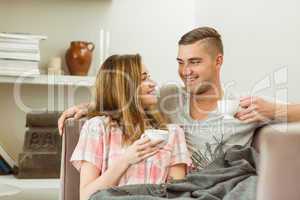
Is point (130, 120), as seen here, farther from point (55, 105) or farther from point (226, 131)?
point (55, 105)

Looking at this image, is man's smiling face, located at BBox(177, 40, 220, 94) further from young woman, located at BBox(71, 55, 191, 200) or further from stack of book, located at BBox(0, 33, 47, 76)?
stack of book, located at BBox(0, 33, 47, 76)

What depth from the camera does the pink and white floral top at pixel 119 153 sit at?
1.52m

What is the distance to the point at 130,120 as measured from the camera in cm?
163

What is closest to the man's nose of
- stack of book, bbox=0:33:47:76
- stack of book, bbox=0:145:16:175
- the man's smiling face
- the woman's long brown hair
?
the man's smiling face

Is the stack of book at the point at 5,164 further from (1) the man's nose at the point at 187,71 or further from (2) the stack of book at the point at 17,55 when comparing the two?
(1) the man's nose at the point at 187,71

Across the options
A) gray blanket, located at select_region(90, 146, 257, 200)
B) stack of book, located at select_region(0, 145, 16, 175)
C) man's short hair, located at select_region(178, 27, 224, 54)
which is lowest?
stack of book, located at select_region(0, 145, 16, 175)

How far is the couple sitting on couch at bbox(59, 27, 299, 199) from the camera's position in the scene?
4.91ft

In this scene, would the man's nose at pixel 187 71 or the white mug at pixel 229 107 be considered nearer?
the white mug at pixel 229 107

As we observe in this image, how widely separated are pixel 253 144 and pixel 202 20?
1144 mm

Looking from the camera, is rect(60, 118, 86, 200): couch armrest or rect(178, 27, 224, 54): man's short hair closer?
rect(60, 118, 86, 200): couch armrest

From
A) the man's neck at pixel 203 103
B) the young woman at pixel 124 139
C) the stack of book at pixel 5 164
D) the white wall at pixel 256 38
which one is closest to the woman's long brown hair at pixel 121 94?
the young woman at pixel 124 139

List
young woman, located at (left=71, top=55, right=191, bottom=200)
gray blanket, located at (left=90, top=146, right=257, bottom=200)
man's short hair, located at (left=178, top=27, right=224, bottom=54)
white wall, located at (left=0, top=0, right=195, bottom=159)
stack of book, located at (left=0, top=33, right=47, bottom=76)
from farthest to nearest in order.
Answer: white wall, located at (left=0, top=0, right=195, bottom=159) → stack of book, located at (left=0, top=33, right=47, bottom=76) → man's short hair, located at (left=178, top=27, right=224, bottom=54) → young woman, located at (left=71, top=55, right=191, bottom=200) → gray blanket, located at (left=90, top=146, right=257, bottom=200)

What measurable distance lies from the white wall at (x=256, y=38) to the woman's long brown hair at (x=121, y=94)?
1.87 ft

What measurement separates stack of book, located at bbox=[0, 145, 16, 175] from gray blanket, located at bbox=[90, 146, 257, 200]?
3.49 feet
